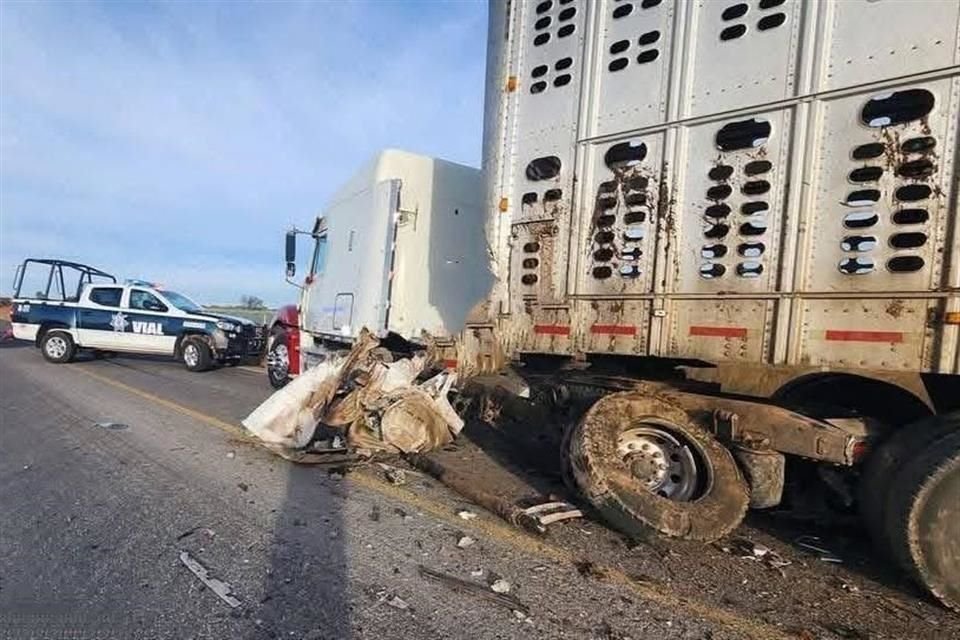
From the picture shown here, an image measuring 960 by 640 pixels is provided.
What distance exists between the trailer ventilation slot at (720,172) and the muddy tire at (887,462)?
184 centimetres

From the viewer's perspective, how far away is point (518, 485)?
4809 mm

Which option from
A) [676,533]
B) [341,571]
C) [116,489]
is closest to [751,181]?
[676,533]

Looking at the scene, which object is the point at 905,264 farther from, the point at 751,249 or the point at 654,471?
the point at 654,471

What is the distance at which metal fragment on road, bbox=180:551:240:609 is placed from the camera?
296cm

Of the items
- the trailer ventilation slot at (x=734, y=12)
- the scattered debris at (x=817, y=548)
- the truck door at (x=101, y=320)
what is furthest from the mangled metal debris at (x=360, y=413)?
the truck door at (x=101, y=320)

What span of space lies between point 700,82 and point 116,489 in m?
5.22

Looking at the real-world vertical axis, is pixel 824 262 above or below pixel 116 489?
above

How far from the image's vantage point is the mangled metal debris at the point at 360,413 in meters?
5.64

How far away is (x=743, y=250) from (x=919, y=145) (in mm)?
1048

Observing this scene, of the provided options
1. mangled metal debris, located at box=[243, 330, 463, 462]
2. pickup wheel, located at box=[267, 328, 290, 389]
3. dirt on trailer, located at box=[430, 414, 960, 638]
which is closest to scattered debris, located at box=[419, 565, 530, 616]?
dirt on trailer, located at box=[430, 414, 960, 638]

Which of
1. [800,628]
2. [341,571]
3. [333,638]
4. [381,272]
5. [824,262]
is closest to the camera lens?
[333,638]

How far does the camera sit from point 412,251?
7.41 m

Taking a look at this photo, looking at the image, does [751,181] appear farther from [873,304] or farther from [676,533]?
[676,533]

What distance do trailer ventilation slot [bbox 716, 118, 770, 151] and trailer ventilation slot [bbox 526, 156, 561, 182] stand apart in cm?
125
